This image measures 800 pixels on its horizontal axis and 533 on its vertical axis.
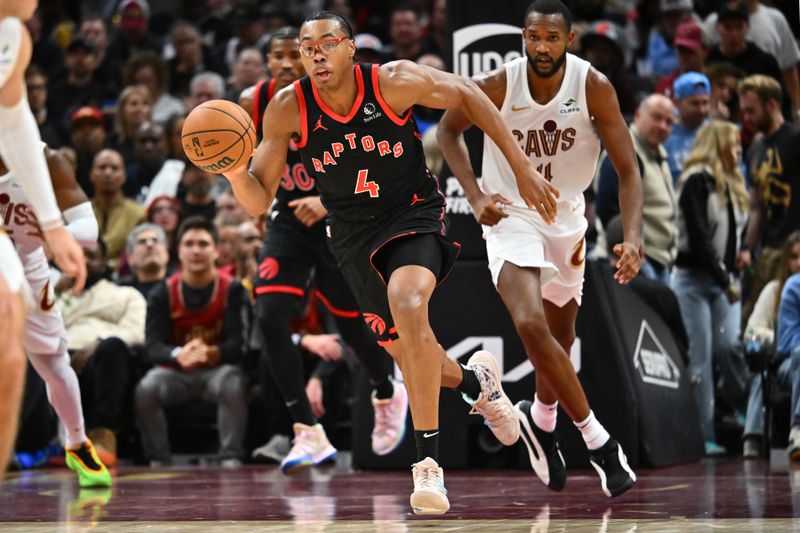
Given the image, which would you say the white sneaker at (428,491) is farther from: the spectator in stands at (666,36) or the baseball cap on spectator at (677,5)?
the baseball cap on spectator at (677,5)

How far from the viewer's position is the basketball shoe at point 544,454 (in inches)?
272

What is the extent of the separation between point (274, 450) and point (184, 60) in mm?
6143

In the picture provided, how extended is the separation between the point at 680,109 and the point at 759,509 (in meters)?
5.71

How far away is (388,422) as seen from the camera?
26.8 ft

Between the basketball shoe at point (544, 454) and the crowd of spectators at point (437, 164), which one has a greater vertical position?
the crowd of spectators at point (437, 164)

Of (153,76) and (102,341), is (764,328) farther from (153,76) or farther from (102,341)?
(153,76)

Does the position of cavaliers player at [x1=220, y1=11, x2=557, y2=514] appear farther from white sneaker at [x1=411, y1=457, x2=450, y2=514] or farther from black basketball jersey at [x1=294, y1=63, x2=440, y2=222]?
white sneaker at [x1=411, y1=457, x2=450, y2=514]

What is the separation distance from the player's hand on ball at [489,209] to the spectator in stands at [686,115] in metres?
4.73

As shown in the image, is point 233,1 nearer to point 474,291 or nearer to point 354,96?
point 474,291

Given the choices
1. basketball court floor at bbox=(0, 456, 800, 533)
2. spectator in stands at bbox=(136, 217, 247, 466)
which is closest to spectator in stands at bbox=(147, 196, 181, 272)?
spectator in stands at bbox=(136, 217, 247, 466)

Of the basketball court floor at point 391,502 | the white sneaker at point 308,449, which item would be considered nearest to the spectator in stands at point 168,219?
the basketball court floor at point 391,502

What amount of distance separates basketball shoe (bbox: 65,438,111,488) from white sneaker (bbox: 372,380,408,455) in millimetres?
1652

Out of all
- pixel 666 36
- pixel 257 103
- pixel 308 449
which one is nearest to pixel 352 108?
pixel 257 103

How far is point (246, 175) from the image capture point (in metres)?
5.95
